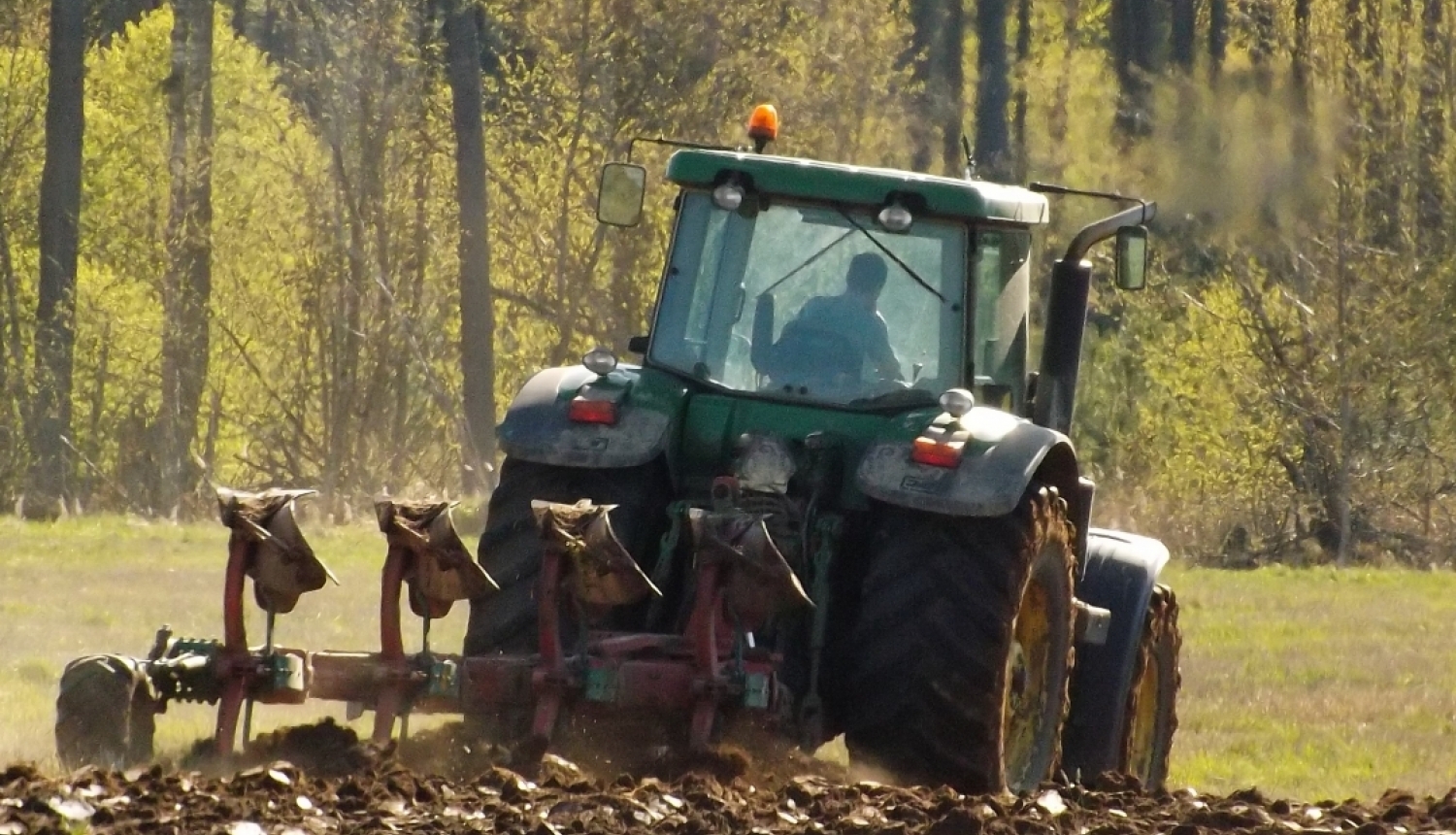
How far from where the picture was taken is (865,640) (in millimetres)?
7133

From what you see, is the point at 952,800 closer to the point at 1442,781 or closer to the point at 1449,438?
Answer: the point at 1442,781

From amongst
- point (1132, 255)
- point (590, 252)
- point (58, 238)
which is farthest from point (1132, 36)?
point (1132, 255)

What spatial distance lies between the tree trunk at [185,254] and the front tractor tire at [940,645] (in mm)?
18984

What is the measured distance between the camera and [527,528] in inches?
297

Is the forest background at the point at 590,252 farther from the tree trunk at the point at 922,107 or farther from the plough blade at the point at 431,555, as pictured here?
the plough blade at the point at 431,555

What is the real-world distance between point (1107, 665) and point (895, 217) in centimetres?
186

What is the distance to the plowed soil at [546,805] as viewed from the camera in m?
5.76

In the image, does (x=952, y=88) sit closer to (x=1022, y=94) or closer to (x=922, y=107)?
(x=1022, y=94)

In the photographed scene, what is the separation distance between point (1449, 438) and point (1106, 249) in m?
5.15

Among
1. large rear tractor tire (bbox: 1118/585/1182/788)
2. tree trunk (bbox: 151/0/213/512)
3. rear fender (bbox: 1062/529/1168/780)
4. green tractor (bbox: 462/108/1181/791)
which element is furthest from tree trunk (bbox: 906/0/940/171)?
green tractor (bbox: 462/108/1181/791)

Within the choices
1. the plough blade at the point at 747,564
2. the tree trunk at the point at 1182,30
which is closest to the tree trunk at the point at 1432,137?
the tree trunk at the point at 1182,30

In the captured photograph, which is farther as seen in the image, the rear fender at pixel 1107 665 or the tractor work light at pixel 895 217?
the rear fender at pixel 1107 665

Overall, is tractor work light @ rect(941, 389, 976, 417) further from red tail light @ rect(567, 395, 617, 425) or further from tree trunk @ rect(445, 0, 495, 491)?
tree trunk @ rect(445, 0, 495, 491)

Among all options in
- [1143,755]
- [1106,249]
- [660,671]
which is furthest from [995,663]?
[1106,249]
